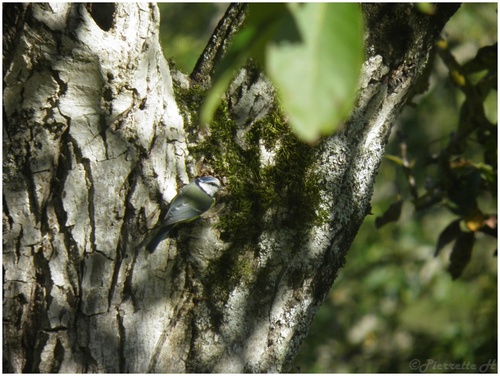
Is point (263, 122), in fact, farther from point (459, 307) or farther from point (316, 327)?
point (459, 307)

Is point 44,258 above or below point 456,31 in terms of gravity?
below

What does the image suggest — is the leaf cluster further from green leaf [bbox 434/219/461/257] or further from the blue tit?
the blue tit

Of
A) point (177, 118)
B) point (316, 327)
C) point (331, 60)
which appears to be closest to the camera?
point (331, 60)

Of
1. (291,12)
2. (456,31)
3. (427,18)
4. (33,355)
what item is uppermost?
(456,31)

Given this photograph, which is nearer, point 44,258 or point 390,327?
point 44,258

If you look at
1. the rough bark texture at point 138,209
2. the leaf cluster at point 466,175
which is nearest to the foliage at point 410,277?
the leaf cluster at point 466,175

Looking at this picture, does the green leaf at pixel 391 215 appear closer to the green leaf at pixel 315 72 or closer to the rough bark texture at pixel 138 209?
the rough bark texture at pixel 138 209

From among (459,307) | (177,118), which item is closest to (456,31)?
(459,307)
